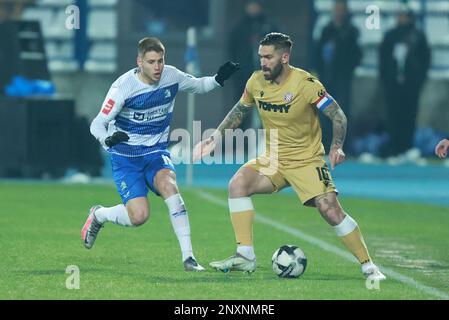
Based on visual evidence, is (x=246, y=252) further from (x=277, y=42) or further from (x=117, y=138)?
(x=277, y=42)

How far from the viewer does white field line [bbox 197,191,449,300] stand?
10.5m

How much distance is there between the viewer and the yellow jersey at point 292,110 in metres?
11.3

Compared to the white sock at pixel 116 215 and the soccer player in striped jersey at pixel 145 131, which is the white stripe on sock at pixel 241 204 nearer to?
the soccer player in striped jersey at pixel 145 131

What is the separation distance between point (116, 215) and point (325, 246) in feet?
8.30

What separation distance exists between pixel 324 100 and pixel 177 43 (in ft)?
59.7

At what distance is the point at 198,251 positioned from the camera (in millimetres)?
13156

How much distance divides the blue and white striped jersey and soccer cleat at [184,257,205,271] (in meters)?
1.06

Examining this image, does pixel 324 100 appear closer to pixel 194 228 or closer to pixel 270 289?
pixel 270 289

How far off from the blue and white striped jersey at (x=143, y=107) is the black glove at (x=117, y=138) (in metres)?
0.38

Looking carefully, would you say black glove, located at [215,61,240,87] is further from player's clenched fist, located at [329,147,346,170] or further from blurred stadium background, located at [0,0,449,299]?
blurred stadium background, located at [0,0,449,299]

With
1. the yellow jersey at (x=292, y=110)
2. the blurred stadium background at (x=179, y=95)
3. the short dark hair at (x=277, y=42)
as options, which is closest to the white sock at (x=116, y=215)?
the yellow jersey at (x=292, y=110)

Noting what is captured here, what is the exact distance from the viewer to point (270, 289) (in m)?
10.3

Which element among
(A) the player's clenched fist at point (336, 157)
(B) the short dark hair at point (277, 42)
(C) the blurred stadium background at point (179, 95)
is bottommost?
(C) the blurred stadium background at point (179, 95)

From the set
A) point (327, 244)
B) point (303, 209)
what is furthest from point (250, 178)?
point (303, 209)
